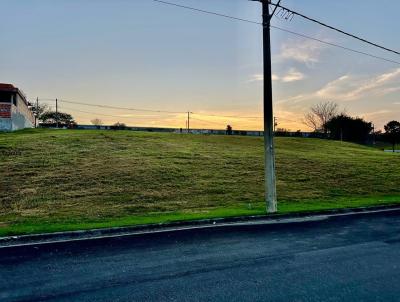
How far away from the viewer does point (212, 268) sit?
254 inches

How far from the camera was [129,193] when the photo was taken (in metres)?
17.9

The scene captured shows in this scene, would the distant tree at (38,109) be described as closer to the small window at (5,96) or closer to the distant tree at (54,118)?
the distant tree at (54,118)

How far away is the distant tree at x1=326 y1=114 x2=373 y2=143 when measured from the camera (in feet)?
268

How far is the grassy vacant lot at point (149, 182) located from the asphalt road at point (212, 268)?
2.85 metres

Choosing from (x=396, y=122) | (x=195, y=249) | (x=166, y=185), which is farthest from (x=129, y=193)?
(x=396, y=122)

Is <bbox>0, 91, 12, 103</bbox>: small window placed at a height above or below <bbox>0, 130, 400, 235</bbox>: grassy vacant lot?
above

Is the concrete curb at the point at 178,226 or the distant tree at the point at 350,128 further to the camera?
the distant tree at the point at 350,128

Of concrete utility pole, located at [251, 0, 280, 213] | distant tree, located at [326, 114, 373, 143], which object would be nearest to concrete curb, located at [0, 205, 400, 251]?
concrete utility pole, located at [251, 0, 280, 213]

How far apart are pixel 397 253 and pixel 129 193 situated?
41.4ft

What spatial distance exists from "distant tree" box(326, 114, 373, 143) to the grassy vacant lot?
2007 inches

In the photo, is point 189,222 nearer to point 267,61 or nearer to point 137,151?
point 267,61

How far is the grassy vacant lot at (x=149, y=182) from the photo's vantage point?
13764 millimetres

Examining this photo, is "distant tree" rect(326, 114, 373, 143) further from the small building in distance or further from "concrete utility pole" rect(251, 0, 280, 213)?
"concrete utility pole" rect(251, 0, 280, 213)

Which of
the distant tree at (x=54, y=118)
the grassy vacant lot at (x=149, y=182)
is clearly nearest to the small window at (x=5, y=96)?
the grassy vacant lot at (x=149, y=182)
